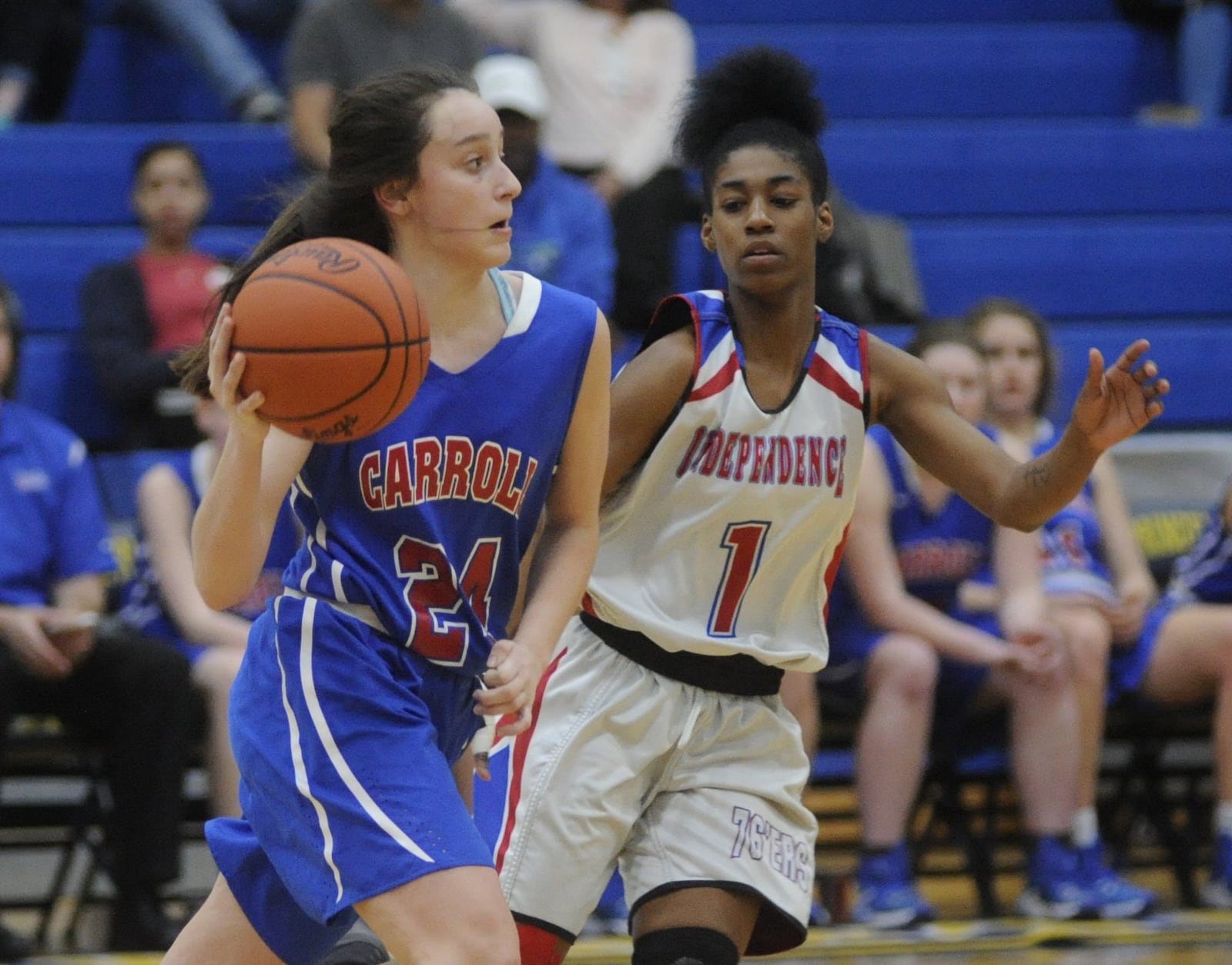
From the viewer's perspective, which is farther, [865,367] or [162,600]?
[162,600]

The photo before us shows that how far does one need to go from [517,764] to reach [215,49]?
470 cm

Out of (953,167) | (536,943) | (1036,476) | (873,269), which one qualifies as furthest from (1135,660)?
(953,167)

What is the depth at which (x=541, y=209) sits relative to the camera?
6109 millimetres

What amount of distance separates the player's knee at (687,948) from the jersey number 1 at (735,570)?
0.50 m

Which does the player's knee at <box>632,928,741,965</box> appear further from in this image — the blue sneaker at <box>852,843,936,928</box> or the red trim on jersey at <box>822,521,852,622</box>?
the blue sneaker at <box>852,843,936,928</box>

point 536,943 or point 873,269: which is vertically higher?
point 873,269

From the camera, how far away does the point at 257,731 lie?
266cm

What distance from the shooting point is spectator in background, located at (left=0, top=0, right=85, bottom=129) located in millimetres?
6914

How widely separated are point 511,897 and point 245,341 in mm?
1111

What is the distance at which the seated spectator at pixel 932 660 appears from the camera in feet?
16.7

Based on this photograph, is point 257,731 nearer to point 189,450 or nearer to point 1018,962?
point 1018,962

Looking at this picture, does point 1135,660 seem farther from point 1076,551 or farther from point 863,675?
point 863,675

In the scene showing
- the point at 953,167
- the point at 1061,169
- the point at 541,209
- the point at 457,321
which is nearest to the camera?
the point at 457,321

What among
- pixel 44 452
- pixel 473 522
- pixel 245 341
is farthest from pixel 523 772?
pixel 44 452
